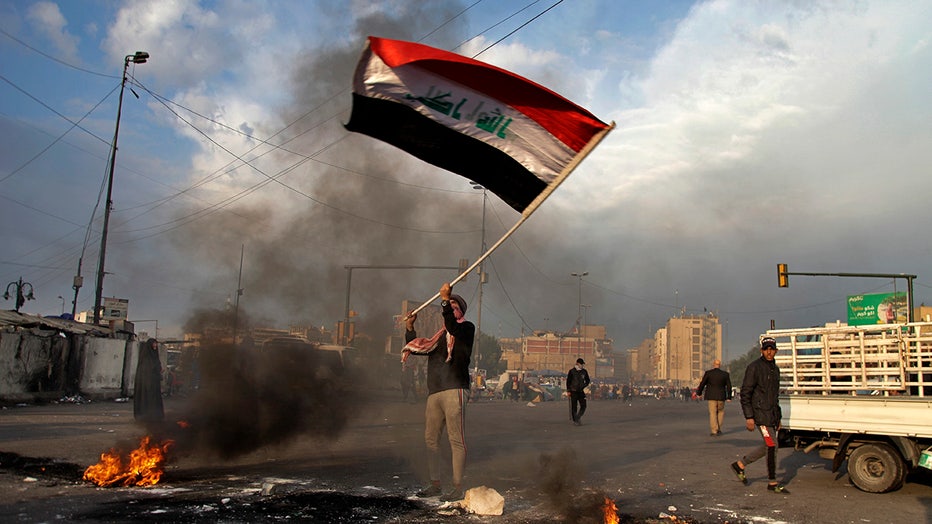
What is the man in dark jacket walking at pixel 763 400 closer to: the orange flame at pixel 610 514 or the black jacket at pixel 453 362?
the orange flame at pixel 610 514

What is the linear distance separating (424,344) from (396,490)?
1.43m

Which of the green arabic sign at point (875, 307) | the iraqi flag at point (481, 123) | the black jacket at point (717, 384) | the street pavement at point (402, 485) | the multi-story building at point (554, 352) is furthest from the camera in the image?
the multi-story building at point (554, 352)

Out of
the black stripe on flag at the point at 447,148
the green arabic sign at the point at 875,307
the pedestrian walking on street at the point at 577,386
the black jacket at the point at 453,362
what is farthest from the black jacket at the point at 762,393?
the green arabic sign at the point at 875,307

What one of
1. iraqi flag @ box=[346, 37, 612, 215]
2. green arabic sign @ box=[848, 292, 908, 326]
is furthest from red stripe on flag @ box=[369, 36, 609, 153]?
green arabic sign @ box=[848, 292, 908, 326]

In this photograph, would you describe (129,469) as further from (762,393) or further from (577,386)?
(577,386)

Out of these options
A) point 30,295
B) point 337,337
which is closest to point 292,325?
point 337,337

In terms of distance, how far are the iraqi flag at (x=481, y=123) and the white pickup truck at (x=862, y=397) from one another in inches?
173

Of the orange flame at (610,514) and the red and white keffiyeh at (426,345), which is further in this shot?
the red and white keffiyeh at (426,345)

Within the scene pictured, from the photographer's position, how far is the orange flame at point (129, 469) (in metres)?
6.26

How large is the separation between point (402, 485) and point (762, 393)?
422cm

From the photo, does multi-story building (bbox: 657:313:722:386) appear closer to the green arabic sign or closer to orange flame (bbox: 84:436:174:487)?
the green arabic sign

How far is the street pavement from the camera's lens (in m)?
5.36

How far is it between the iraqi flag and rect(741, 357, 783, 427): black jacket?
137 inches

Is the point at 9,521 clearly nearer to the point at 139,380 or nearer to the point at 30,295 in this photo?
the point at 139,380
